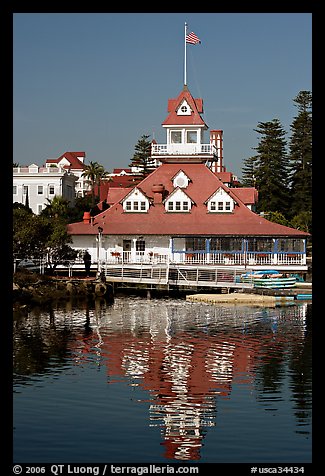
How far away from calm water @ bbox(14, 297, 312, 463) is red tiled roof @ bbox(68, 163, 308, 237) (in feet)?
69.4

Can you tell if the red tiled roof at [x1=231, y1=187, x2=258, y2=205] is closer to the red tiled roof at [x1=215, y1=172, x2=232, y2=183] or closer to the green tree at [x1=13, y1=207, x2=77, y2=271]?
the red tiled roof at [x1=215, y1=172, x2=232, y2=183]

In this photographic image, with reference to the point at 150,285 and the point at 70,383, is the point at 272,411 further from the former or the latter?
the point at 150,285

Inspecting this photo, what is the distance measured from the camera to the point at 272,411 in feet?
68.0

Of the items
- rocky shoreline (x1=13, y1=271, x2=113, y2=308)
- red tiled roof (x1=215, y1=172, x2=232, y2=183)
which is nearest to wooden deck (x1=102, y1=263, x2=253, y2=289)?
rocky shoreline (x1=13, y1=271, x2=113, y2=308)

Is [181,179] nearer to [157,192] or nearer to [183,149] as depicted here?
[157,192]

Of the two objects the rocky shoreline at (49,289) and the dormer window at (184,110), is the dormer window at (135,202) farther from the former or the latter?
the rocky shoreline at (49,289)

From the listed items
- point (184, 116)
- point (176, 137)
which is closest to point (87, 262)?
point (176, 137)

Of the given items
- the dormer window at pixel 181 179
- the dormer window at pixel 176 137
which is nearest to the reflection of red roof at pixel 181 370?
the dormer window at pixel 181 179

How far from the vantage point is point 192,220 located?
61.8 metres

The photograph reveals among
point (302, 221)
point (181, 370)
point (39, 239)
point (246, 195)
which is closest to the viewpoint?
point (181, 370)

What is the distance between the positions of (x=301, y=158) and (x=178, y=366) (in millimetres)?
74394

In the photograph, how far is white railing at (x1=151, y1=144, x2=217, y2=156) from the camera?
66500mm

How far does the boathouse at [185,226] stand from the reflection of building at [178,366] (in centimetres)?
1852
